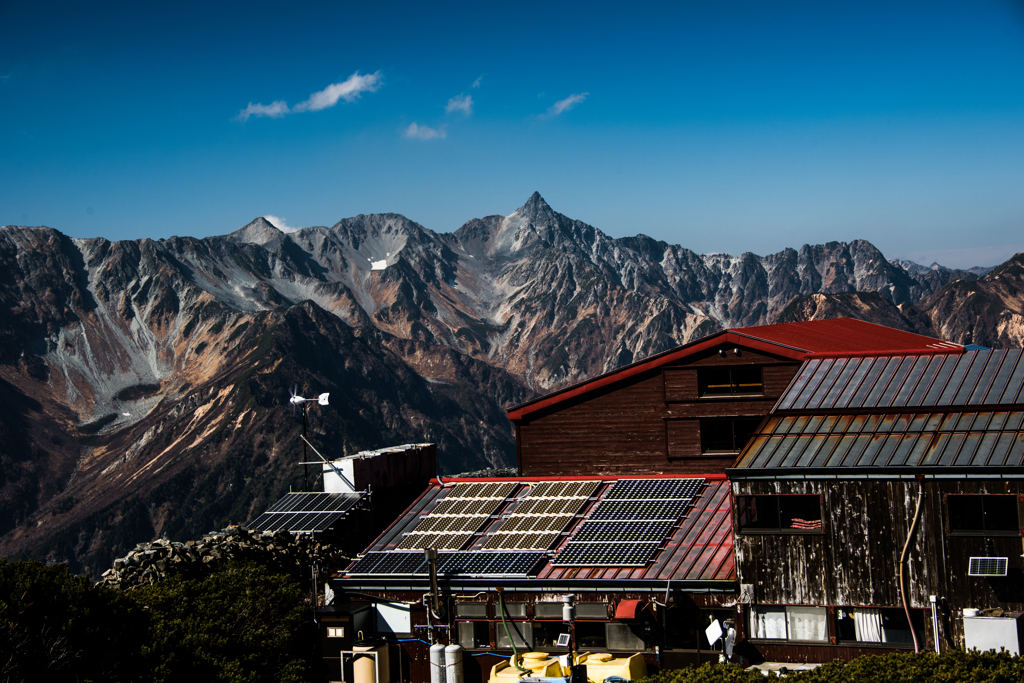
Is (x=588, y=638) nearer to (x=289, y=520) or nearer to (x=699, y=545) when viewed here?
(x=699, y=545)

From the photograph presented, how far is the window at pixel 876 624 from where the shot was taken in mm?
25891

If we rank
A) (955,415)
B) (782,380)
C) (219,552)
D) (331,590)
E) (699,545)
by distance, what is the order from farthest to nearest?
1. (782,380)
2. (219,552)
3. (331,590)
4. (699,545)
5. (955,415)

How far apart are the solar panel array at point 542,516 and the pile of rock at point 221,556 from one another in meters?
8.41

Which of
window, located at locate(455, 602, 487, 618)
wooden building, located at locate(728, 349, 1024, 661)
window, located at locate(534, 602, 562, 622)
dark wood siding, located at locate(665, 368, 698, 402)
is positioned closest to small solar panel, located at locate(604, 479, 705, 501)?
wooden building, located at locate(728, 349, 1024, 661)

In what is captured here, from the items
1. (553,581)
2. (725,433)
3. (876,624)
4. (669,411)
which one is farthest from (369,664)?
(725,433)

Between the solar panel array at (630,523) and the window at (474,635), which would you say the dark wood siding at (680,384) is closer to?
the solar panel array at (630,523)

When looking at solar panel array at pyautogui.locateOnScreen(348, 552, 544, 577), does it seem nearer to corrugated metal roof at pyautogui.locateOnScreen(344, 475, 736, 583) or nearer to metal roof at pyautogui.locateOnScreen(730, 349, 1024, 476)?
corrugated metal roof at pyautogui.locateOnScreen(344, 475, 736, 583)

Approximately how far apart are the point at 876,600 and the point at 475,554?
476 inches

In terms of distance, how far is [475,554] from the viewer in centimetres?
3178

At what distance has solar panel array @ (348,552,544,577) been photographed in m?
30.3

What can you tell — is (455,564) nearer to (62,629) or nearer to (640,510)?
(640,510)

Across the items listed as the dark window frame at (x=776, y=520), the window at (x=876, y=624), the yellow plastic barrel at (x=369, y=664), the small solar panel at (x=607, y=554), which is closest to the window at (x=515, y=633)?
the small solar panel at (x=607, y=554)

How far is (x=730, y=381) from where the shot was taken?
41438mm

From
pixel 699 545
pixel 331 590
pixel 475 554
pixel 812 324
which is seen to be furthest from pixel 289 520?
pixel 812 324
